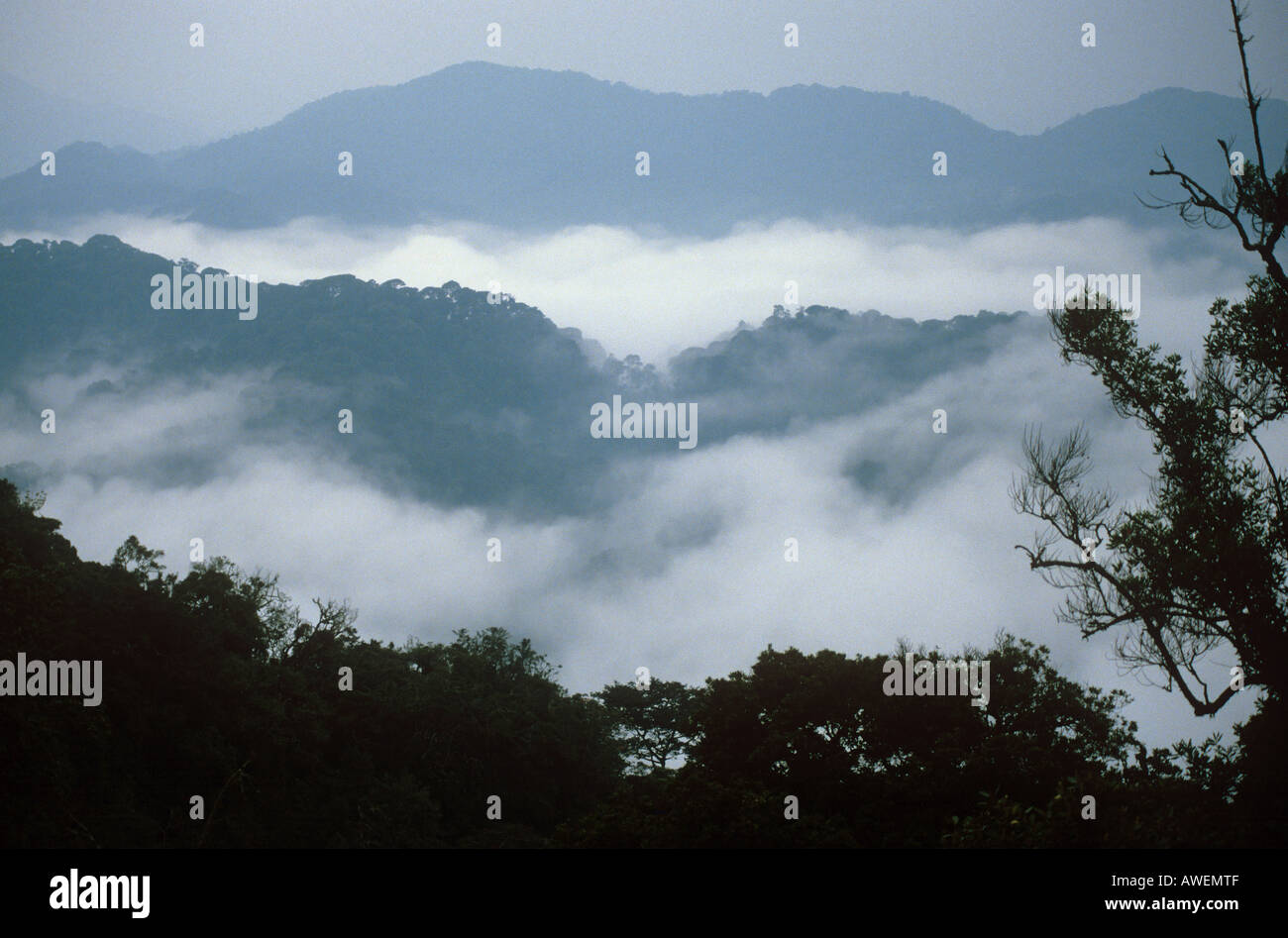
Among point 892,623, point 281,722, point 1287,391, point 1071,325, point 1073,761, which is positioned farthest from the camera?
point 892,623

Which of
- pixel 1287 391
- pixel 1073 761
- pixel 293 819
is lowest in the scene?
pixel 293 819

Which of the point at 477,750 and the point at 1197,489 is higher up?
the point at 1197,489

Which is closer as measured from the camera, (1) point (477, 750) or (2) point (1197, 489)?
(2) point (1197, 489)

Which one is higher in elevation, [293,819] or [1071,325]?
[1071,325]

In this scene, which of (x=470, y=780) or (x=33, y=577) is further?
(x=470, y=780)
